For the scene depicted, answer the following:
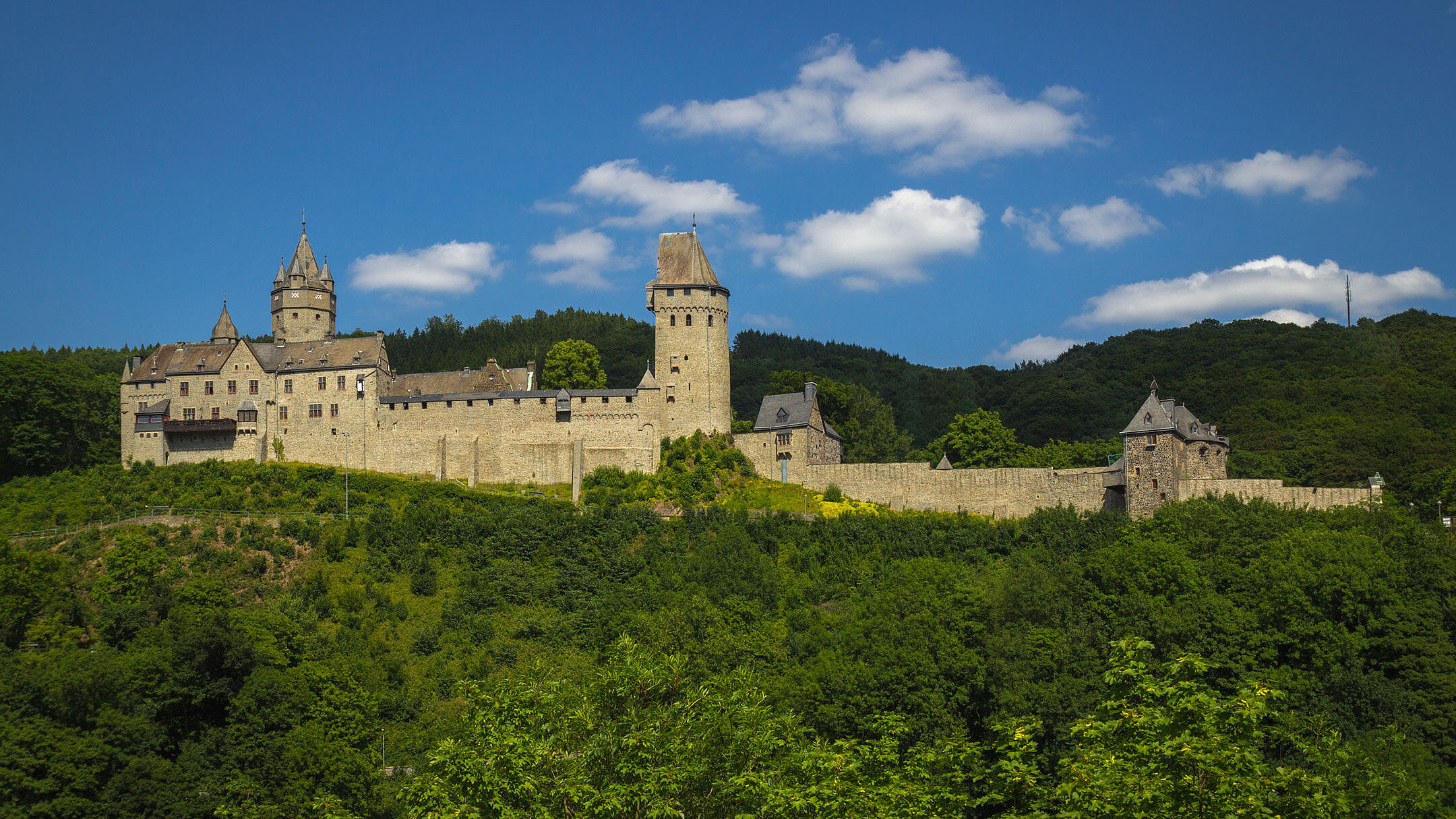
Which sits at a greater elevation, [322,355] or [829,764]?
[322,355]

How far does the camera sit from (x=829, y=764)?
22.5 metres

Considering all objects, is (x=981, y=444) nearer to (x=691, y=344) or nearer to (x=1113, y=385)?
(x=691, y=344)

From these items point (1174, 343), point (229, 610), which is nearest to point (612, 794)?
point (229, 610)

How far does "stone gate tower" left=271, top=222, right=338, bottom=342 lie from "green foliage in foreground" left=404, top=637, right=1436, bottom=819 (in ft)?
119

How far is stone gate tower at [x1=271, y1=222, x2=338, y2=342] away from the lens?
6069cm

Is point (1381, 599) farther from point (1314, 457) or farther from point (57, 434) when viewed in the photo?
point (57, 434)

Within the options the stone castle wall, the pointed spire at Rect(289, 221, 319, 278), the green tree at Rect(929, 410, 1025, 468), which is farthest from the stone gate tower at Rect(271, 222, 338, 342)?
the green tree at Rect(929, 410, 1025, 468)

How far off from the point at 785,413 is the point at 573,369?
60.0 feet

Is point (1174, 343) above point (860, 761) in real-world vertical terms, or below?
above

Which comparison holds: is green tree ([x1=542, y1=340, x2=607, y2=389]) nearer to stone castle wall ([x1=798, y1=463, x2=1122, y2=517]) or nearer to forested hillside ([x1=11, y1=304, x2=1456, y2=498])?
forested hillside ([x1=11, y1=304, x2=1456, y2=498])

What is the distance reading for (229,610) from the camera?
38750mm

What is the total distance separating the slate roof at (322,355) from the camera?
182ft

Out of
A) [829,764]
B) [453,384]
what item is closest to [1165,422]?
[829,764]

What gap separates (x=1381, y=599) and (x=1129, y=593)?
7.49 m
